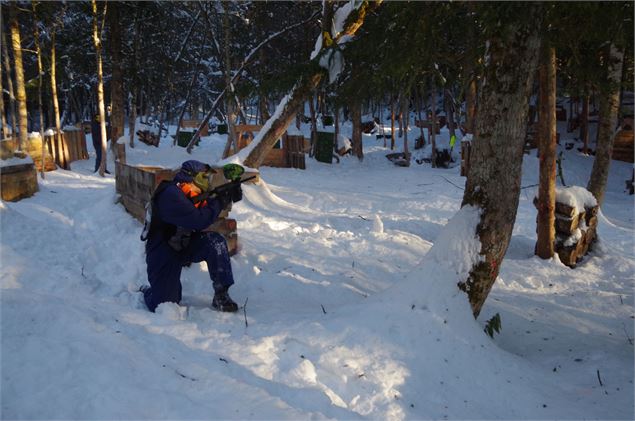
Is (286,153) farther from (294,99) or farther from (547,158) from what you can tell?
(547,158)

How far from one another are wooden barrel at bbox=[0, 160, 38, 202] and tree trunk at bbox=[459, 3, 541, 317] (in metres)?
7.74

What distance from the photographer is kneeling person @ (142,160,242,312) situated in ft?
13.7

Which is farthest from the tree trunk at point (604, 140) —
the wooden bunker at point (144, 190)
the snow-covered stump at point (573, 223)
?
the wooden bunker at point (144, 190)

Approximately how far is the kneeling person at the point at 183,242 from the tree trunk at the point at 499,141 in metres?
2.30

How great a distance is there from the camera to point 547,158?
22.9 feet

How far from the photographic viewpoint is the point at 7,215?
629 centimetres

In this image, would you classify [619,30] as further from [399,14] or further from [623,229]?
[623,229]

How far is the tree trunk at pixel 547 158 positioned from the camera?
266 inches

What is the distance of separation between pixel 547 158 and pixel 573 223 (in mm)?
1175

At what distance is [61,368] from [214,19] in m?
21.4

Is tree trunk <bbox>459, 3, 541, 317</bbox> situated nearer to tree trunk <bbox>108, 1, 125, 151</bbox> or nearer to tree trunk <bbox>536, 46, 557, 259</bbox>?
tree trunk <bbox>536, 46, 557, 259</bbox>

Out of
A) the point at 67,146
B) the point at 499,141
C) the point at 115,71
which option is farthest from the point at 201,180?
the point at 67,146

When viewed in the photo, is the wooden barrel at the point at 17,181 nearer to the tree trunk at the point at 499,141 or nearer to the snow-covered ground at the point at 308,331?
the snow-covered ground at the point at 308,331

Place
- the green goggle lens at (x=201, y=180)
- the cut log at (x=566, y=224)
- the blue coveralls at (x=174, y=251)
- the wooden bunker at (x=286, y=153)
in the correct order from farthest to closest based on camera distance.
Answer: the wooden bunker at (x=286, y=153), the cut log at (x=566, y=224), the green goggle lens at (x=201, y=180), the blue coveralls at (x=174, y=251)
